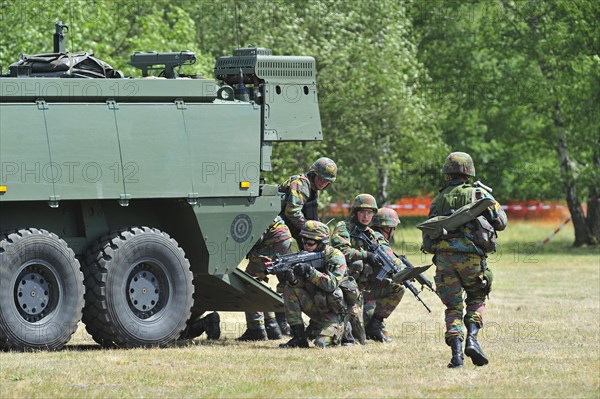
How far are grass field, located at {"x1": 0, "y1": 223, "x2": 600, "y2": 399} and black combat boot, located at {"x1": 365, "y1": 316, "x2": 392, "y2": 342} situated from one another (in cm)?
20

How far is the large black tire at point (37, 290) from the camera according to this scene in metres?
12.8

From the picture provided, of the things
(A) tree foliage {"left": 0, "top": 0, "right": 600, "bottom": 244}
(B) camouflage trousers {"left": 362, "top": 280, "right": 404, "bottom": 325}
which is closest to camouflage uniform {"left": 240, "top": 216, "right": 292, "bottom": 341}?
(B) camouflage trousers {"left": 362, "top": 280, "right": 404, "bottom": 325}

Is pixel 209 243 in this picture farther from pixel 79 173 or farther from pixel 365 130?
pixel 365 130

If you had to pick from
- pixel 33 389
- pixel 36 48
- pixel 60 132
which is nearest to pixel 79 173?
pixel 60 132

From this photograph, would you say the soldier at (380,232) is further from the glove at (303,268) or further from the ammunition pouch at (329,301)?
the glove at (303,268)

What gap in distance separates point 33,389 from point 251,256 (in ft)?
14.9

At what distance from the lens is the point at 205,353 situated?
43.3ft

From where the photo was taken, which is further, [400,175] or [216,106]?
[400,175]

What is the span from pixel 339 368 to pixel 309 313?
198 cm

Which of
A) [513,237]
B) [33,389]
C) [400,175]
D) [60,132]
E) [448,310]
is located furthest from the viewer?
[400,175]

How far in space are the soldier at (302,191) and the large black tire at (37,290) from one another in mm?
2479

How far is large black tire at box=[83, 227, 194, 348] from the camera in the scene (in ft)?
43.7

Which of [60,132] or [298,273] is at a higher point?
[60,132]

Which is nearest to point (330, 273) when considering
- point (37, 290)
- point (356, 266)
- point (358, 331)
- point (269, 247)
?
point (356, 266)
